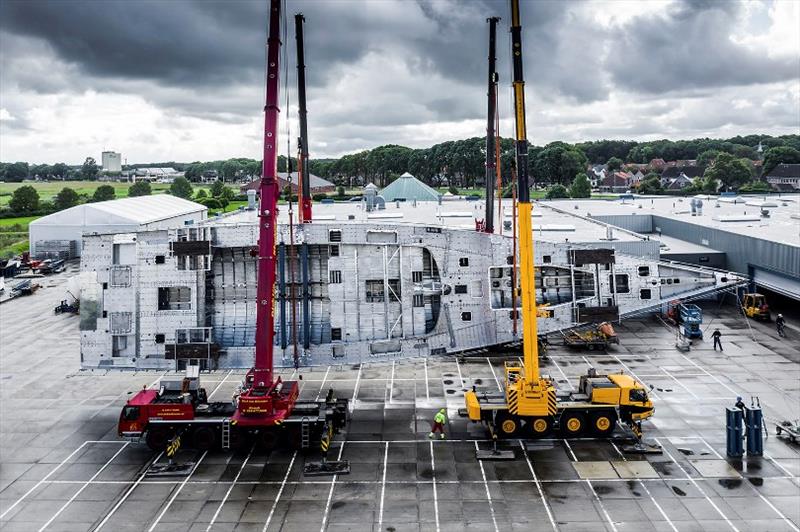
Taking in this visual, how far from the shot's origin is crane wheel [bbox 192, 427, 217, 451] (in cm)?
2847

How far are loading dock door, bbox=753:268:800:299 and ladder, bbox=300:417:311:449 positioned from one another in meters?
37.7

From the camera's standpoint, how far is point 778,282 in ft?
165

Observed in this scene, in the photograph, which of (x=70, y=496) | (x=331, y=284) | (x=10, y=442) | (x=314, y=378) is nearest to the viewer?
(x=70, y=496)

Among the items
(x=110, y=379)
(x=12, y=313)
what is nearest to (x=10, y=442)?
(x=110, y=379)

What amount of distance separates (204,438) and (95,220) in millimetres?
57962

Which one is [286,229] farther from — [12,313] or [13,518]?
[12,313]

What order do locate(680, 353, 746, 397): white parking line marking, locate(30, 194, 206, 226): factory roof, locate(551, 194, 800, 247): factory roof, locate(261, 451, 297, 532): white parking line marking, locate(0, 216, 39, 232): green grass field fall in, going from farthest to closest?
locate(0, 216, 39, 232): green grass field < locate(30, 194, 206, 226): factory roof < locate(551, 194, 800, 247): factory roof < locate(680, 353, 746, 397): white parking line marking < locate(261, 451, 297, 532): white parking line marking

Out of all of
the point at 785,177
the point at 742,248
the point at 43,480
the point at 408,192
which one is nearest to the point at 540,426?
the point at 43,480

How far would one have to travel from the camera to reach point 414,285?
116ft

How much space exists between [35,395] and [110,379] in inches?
163

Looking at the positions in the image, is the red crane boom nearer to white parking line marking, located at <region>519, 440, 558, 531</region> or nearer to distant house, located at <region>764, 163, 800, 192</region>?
white parking line marking, located at <region>519, 440, 558, 531</region>

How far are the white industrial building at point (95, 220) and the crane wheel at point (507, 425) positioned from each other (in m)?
57.2

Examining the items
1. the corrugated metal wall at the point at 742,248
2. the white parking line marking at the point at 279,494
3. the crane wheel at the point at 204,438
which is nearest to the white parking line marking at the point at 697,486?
the white parking line marking at the point at 279,494

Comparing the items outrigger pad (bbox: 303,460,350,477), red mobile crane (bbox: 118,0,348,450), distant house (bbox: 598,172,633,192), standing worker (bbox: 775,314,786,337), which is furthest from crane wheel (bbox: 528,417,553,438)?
distant house (bbox: 598,172,633,192)
